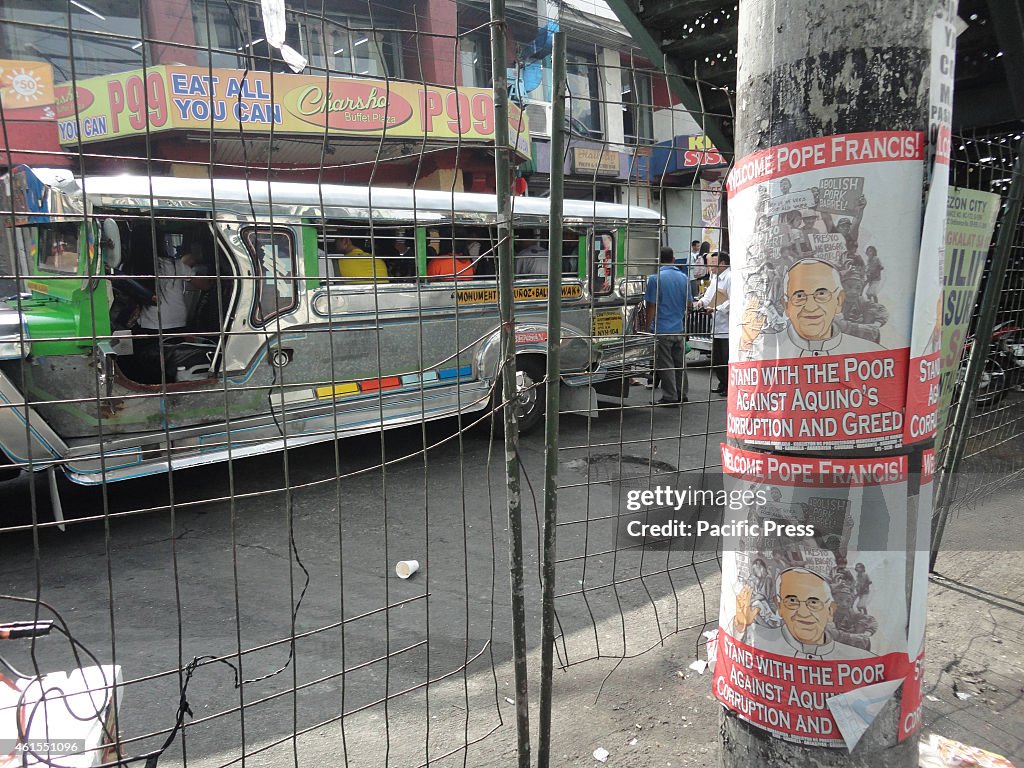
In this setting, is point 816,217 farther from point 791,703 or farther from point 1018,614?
point 1018,614

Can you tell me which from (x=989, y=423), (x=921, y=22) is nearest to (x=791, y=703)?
(x=921, y=22)

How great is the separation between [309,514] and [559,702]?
115 inches

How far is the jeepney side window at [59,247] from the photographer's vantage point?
490 cm

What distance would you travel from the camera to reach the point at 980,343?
3402mm

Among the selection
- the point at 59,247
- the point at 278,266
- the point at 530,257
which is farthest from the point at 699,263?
the point at 59,247

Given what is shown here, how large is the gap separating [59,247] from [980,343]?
19.5ft

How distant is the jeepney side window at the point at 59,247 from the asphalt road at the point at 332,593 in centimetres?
175

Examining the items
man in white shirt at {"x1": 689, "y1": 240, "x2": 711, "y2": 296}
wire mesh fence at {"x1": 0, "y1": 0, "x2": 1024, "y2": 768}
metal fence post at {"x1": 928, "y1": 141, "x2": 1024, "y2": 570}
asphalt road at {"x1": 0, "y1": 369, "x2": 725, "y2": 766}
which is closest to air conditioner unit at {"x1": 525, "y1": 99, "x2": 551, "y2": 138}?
man in white shirt at {"x1": 689, "y1": 240, "x2": 711, "y2": 296}

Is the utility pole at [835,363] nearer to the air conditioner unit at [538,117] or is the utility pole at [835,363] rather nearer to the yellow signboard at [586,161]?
the air conditioner unit at [538,117]

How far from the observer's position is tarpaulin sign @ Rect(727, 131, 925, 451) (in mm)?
1414

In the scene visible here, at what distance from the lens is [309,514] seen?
16.4 ft

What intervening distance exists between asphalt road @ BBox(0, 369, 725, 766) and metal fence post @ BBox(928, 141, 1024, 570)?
4.02 ft

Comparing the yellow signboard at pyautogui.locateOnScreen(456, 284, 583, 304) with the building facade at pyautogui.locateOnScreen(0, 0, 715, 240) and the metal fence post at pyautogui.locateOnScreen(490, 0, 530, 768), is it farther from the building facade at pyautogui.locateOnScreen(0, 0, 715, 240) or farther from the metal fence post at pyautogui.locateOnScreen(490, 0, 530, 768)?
the metal fence post at pyautogui.locateOnScreen(490, 0, 530, 768)

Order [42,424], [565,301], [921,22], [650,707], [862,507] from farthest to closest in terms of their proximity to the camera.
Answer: [565,301]
[42,424]
[650,707]
[862,507]
[921,22]
